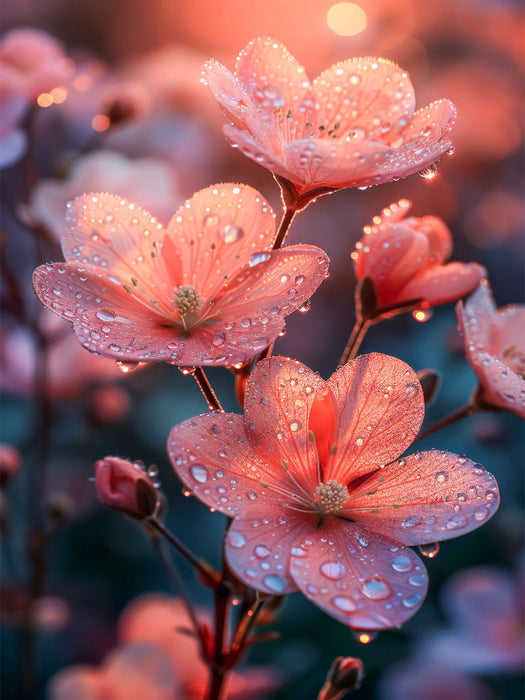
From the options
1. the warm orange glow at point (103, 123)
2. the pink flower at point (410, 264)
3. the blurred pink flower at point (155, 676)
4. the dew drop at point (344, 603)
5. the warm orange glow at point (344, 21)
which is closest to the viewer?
the dew drop at point (344, 603)

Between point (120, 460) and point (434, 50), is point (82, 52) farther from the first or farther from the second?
point (120, 460)

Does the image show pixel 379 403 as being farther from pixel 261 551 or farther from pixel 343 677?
pixel 343 677

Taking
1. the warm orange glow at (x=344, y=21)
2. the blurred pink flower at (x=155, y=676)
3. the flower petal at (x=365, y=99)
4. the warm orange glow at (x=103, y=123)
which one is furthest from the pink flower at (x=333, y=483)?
the warm orange glow at (x=344, y=21)

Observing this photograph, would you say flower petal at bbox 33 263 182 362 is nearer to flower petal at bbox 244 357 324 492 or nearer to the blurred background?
flower petal at bbox 244 357 324 492

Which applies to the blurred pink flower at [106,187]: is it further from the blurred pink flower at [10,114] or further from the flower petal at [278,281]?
the flower petal at [278,281]

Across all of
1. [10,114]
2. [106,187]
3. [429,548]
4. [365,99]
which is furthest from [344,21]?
[429,548]

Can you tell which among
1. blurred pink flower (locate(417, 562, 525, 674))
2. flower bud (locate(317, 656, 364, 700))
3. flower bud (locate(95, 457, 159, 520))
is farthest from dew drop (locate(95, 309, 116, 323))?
blurred pink flower (locate(417, 562, 525, 674))
